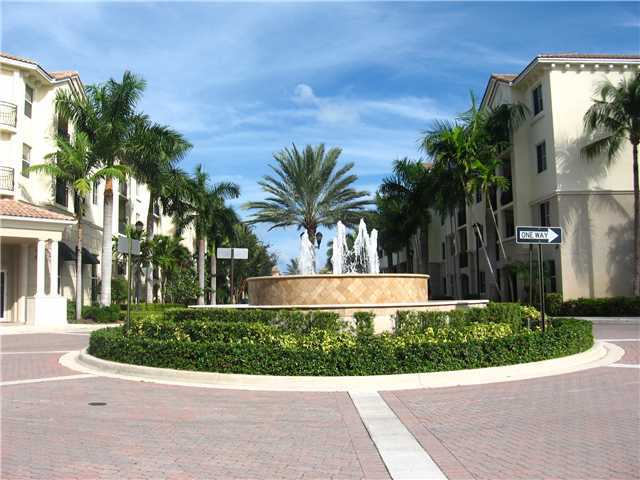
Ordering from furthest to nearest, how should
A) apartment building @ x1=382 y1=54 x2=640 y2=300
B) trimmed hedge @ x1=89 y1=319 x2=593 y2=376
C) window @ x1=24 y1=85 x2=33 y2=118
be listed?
apartment building @ x1=382 y1=54 x2=640 y2=300 < window @ x1=24 y1=85 x2=33 y2=118 < trimmed hedge @ x1=89 y1=319 x2=593 y2=376

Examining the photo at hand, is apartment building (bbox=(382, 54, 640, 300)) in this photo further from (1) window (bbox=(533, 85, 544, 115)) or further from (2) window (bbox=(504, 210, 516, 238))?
(2) window (bbox=(504, 210, 516, 238))

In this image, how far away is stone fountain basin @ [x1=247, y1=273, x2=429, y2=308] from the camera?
50.1ft

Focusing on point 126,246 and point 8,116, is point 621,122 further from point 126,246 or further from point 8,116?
point 8,116

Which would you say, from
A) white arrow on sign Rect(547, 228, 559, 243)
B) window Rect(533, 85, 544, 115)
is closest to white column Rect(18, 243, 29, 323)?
white arrow on sign Rect(547, 228, 559, 243)

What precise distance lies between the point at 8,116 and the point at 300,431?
2652cm

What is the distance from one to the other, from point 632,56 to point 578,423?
29239 mm

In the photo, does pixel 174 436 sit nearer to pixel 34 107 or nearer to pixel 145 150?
pixel 145 150

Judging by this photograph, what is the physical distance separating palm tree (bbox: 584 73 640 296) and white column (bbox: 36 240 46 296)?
2661 cm

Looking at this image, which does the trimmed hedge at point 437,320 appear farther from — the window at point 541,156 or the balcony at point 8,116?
the balcony at point 8,116

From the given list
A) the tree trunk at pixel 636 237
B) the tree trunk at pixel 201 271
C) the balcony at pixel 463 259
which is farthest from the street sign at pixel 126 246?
the balcony at pixel 463 259

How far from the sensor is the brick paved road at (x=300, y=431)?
5.64 m

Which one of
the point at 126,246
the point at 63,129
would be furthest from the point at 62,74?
the point at 126,246

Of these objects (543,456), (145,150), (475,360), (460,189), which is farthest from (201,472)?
(460,189)

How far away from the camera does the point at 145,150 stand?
30.4 meters
